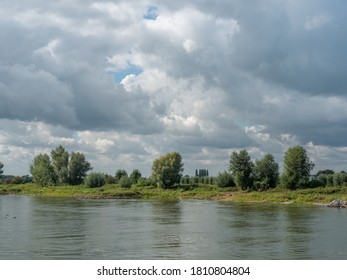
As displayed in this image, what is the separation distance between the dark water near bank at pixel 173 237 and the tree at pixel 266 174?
4082 cm

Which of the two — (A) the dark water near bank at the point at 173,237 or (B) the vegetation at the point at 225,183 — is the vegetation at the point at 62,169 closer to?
(B) the vegetation at the point at 225,183

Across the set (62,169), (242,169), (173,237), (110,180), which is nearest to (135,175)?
(110,180)

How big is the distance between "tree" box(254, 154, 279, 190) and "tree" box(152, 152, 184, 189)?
21.5 metres

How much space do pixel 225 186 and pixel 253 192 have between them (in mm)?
11069

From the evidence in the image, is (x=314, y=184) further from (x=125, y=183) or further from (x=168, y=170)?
(x=125, y=183)

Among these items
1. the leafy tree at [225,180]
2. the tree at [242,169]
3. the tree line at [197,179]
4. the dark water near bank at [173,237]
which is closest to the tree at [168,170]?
the tree line at [197,179]

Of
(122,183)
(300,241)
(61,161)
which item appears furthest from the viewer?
(61,161)

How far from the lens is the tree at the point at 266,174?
89.8 metres

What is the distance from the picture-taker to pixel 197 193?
94.6 m

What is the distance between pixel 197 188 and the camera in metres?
99.4

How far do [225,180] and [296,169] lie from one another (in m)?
16.4

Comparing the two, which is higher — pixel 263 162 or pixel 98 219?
pixel 263 162
